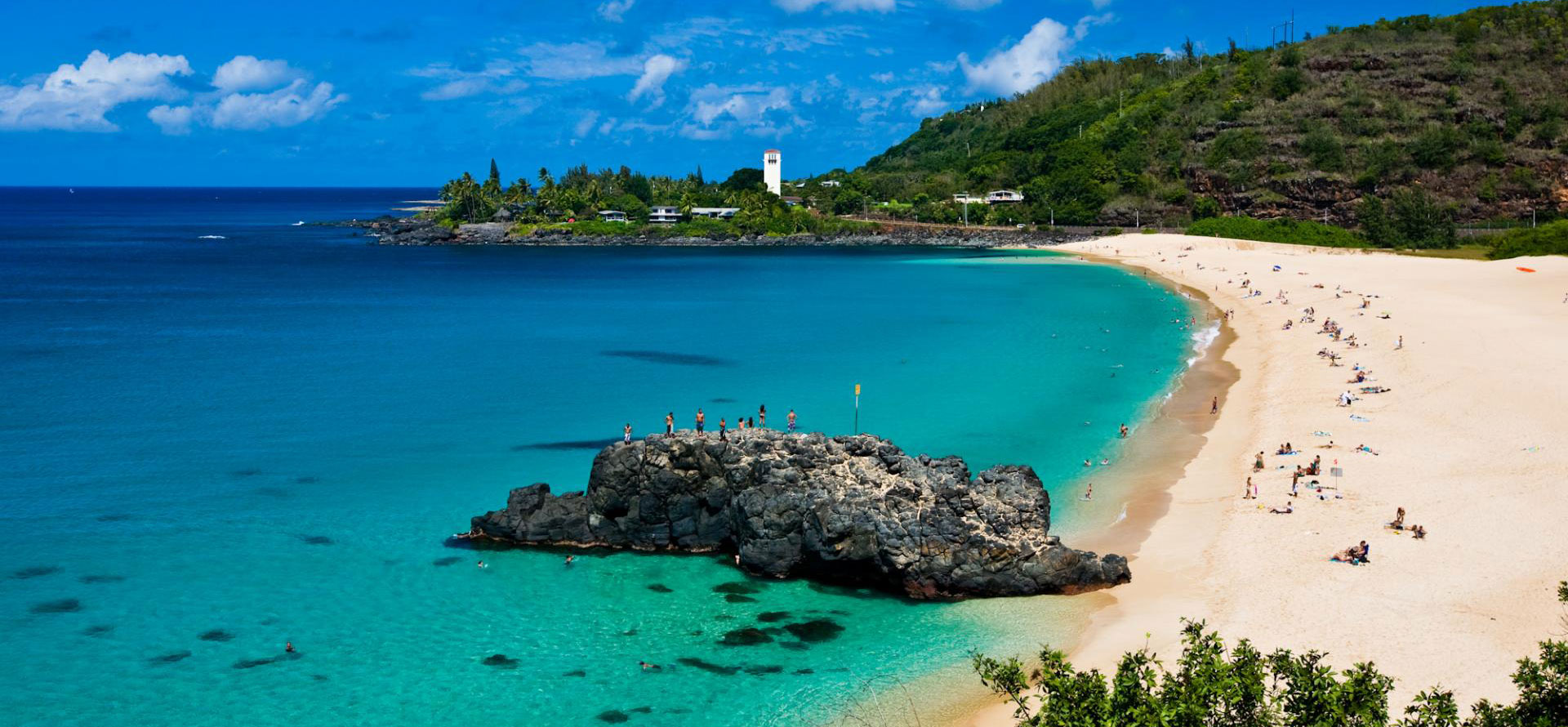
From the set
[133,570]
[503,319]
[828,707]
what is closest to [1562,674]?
[828,707]

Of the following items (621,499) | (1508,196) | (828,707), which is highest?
(1508,196)

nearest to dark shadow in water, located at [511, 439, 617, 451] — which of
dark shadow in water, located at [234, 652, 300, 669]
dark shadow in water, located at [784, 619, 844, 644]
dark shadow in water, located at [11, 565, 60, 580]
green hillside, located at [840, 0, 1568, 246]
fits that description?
dark shadow in water, located at [11, 565, 60, 580]

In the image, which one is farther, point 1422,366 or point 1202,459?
point 1422,366

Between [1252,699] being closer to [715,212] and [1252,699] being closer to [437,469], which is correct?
[437,469]

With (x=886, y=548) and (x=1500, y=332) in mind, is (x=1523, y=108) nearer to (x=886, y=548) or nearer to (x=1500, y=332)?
(x=1500, y=332)

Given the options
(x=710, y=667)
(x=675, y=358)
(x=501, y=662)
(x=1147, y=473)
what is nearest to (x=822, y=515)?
(x=710, y=667)

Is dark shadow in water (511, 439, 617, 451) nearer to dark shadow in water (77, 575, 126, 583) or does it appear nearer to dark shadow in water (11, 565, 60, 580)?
dark shadow in water (77, 575, 126, 583)

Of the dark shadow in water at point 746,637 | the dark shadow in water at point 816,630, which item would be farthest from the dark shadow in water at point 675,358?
the dark shadow in water at point 746,637
